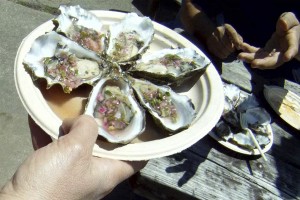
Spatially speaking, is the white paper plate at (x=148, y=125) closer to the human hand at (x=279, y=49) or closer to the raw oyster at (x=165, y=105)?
the raw oyster at (x=165, y=105)

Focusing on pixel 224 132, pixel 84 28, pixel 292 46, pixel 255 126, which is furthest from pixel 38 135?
pixel 292 46

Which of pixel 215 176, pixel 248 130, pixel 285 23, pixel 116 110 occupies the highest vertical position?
pixel 285 23

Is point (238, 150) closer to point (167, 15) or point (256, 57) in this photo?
point (256, 57)

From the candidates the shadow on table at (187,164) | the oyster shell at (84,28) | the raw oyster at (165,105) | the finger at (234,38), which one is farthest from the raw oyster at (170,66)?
the finger at (234,38)

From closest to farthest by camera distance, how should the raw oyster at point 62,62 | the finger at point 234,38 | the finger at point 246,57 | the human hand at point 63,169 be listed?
the human hand at point 63,169 < the raw oyster at point 62,62 < the finger at point 246,57 < the finger at point 234,38

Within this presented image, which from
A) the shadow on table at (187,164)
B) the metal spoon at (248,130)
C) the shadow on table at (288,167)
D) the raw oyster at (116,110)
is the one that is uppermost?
the raw oyster at (116,110)

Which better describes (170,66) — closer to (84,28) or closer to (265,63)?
(84,28)

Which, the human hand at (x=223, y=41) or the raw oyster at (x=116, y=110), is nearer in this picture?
the raw oyster at (x=116, y=110)

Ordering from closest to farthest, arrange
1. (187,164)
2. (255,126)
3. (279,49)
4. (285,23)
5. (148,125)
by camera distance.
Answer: (148,125) < (187,164) < (255,126) < (285,23) < (279,49)

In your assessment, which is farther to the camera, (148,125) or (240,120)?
(240,120)
